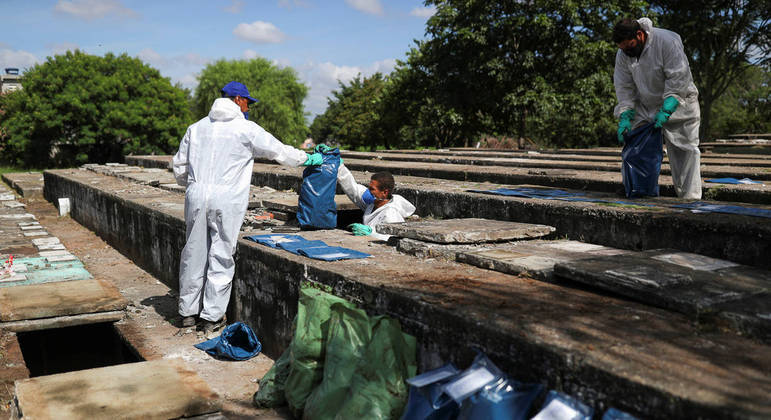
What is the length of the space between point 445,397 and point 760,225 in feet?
7.48

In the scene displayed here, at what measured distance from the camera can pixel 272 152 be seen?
14.7ft

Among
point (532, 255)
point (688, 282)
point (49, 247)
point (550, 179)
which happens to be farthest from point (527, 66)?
point (688, 282)

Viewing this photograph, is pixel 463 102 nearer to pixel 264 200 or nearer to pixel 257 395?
pixel 264 200

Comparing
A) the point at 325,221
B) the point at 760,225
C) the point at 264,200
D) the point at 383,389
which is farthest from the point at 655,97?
the point at 264,200

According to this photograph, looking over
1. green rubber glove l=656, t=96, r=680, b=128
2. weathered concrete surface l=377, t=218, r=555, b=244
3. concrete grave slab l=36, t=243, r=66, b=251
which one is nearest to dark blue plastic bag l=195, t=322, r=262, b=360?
weathered concrete surface l=377, t=218, r=555, b=244

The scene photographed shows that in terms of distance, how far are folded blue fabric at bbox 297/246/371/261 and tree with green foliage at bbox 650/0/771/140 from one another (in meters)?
20.7

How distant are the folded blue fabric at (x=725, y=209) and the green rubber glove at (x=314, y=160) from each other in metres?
2.79

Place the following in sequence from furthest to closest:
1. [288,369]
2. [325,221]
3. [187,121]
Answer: [187,121], [325,221], [288,369]

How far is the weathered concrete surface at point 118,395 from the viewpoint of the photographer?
285 centimetres

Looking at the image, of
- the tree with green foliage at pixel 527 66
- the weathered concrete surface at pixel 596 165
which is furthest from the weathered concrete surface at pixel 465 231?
the tree with green foliage at pixel 527 66

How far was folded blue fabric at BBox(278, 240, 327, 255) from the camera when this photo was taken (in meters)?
4.08

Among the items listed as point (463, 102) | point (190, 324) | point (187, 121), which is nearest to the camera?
point (190, 324)

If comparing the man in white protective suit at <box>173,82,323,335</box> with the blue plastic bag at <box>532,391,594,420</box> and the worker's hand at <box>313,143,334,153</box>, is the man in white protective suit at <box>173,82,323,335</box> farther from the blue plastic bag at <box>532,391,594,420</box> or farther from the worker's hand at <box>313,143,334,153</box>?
the blue plastic bag at <box>532,391,594,420</box>

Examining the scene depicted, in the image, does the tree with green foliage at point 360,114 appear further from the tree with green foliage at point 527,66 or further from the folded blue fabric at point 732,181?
the folded blue fabric at point 732,181
